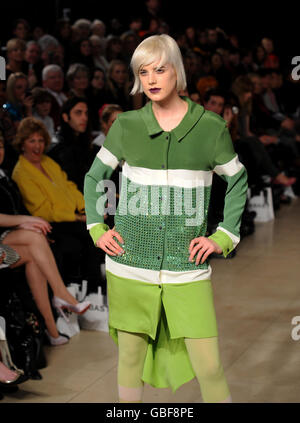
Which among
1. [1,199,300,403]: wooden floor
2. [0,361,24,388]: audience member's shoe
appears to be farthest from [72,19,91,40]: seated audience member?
[0,361,24,388]: audience member's shoe

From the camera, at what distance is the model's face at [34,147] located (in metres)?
4.54

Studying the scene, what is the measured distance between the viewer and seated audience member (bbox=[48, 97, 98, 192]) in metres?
5.06

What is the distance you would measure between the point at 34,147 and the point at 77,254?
0.67 m

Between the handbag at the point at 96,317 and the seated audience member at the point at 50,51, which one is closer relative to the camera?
the handbag at the point at 96,317

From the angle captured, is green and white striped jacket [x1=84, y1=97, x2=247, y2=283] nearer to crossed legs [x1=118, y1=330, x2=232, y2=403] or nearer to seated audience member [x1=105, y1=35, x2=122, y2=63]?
crossed legs [x1=118, y1=330, x2=232, y2=403]

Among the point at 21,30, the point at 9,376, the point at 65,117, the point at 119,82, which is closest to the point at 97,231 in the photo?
the point at 9,376

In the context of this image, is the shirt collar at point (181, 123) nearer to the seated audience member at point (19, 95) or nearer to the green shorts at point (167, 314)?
the green shorts at point (167, 314)

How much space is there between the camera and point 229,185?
7.89 feet

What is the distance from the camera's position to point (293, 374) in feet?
11.8

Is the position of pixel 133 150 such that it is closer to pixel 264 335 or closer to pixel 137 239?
pixel 137 239

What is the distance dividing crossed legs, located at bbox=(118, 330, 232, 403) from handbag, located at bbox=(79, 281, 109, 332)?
5.76 feet

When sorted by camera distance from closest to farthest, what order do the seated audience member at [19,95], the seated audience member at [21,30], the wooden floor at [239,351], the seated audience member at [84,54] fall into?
the wooden floor at [239,351] → the seated audience member at [19,95] → the seated audience member at [21,30] → the seated audience member at [84,54]

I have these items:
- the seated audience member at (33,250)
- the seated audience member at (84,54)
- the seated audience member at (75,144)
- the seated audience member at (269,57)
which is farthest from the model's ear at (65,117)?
the seated audience member at (269,57)

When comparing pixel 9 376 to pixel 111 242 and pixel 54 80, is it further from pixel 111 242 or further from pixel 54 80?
pixel 54 80
